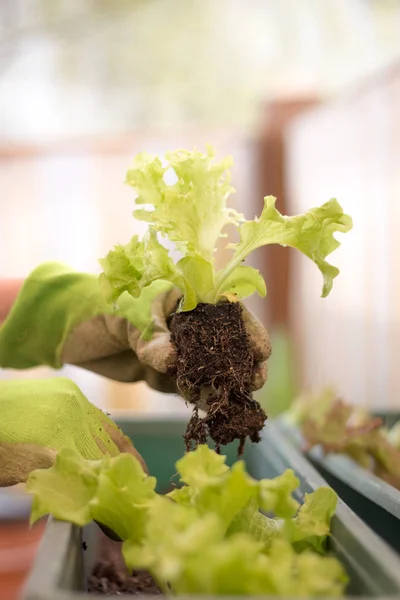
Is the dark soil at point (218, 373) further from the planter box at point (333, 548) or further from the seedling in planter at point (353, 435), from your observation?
the seedling in planter at point (353, 435)

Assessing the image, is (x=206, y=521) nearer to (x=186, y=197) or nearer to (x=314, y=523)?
(x=314, y=523)

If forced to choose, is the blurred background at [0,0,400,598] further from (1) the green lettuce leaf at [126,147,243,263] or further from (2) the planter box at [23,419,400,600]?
(1) the green lettuce leaf at [126,147,243,263]

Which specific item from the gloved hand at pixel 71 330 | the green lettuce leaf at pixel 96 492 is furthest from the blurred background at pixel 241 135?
the green lettuce leaf at pixel 96 492

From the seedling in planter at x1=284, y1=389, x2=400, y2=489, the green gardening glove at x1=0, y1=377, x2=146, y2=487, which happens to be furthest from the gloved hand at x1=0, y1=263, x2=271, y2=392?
the seedling in planter at x1=284, y1=389, x2=400, y2=489

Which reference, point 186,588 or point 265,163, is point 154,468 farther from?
point 265,163

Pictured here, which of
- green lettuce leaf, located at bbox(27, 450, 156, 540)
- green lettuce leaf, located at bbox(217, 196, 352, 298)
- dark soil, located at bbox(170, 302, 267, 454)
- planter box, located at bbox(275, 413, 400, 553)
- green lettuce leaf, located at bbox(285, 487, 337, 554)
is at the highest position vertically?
green lettuce leaf, located at bbox(217, 196, 352, 298)

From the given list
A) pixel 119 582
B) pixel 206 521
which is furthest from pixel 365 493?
pixel 206 521
